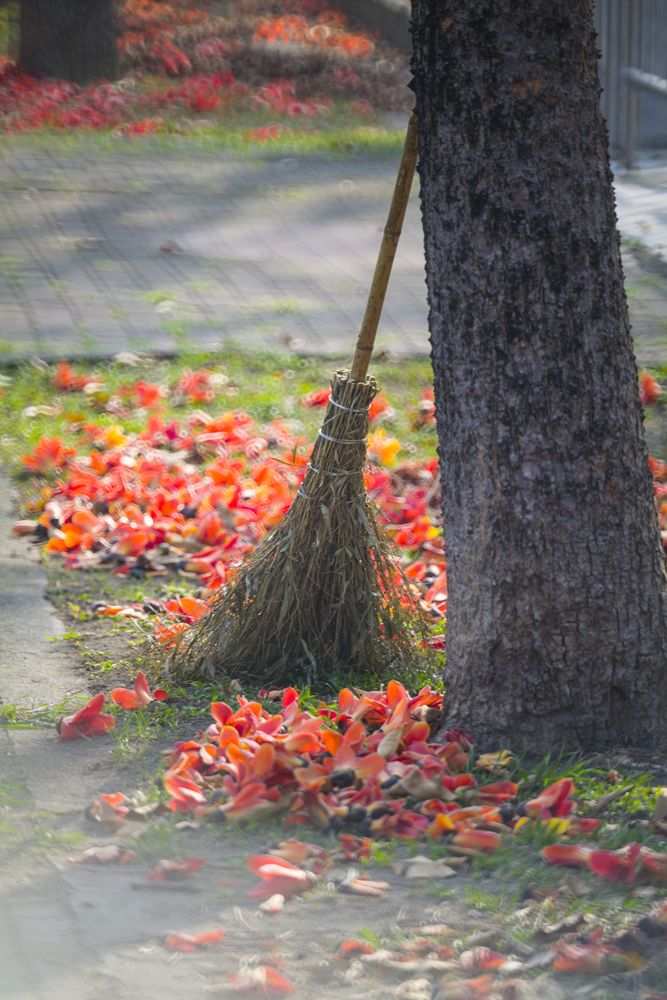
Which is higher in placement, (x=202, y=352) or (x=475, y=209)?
(x=475, y=209)

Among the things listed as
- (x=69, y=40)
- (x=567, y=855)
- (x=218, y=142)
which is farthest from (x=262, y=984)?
(x=69, y=40)

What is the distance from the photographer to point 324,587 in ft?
9.73

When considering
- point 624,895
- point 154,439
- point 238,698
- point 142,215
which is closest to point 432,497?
point 154,439

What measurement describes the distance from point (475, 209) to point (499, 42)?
0.35m

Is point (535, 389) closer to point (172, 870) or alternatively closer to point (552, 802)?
point (552, 802)

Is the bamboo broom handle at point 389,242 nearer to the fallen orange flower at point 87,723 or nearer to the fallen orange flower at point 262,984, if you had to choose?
Result: the fallen orange flower at point 87,723

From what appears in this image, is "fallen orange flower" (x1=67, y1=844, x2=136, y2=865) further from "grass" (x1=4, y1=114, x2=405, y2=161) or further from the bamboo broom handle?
"grass" (x1=4, y1=114, x2=405, y2=161)

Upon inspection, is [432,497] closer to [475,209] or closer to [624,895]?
[475,209]

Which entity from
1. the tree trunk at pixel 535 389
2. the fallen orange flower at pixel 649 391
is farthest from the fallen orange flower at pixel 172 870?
the fallen orange flower at pixel 649 391

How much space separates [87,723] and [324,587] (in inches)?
29.1

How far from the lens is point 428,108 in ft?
7.86

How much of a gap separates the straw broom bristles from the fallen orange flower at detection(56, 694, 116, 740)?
1.20ft

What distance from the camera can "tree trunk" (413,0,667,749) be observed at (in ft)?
7.54

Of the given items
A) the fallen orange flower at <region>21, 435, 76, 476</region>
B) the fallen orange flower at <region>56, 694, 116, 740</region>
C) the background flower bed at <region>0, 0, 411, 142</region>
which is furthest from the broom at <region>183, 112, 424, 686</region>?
the background flower bed at <region>0, 0, 411, 142</region>
